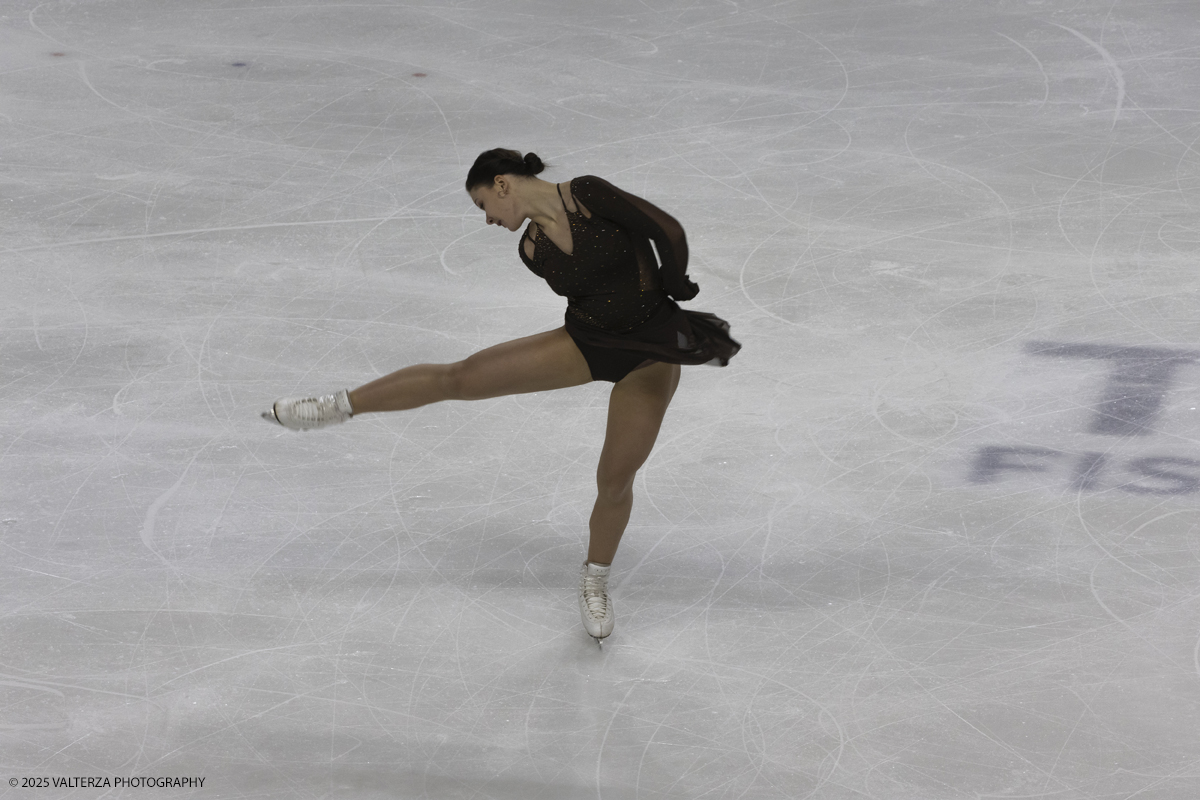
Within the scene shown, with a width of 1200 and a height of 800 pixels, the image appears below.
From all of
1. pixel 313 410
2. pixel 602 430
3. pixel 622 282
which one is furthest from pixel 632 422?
pixel 602 430

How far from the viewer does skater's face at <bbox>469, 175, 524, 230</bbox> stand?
3357mm

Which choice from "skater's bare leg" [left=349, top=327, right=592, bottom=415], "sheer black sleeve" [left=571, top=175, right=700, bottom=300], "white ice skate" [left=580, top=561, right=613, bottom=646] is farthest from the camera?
"white ice skate" [left=580, top=561, right=613, bottom=646]

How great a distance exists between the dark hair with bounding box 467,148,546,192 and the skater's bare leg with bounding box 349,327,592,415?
1.46 ft

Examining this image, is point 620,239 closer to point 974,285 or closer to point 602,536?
point 602,536

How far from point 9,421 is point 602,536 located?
2339 millimetres

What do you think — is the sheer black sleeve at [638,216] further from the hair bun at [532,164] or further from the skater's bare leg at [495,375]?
the skater's bare leg at [495,375]

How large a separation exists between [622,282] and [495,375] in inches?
17.2

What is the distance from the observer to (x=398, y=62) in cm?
766

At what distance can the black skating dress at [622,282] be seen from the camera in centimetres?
330

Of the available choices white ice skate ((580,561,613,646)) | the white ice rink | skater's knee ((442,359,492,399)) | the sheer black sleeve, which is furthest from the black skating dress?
the white ice rink

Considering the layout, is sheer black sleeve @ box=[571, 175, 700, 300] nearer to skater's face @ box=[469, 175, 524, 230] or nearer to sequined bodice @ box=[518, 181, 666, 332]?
sequined bodice @ box=[518, 181, 666, 332]

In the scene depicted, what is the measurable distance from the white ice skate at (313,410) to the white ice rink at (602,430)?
1.91 feet

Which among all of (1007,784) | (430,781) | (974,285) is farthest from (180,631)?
(974,285)

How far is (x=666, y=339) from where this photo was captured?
3.39 metres
